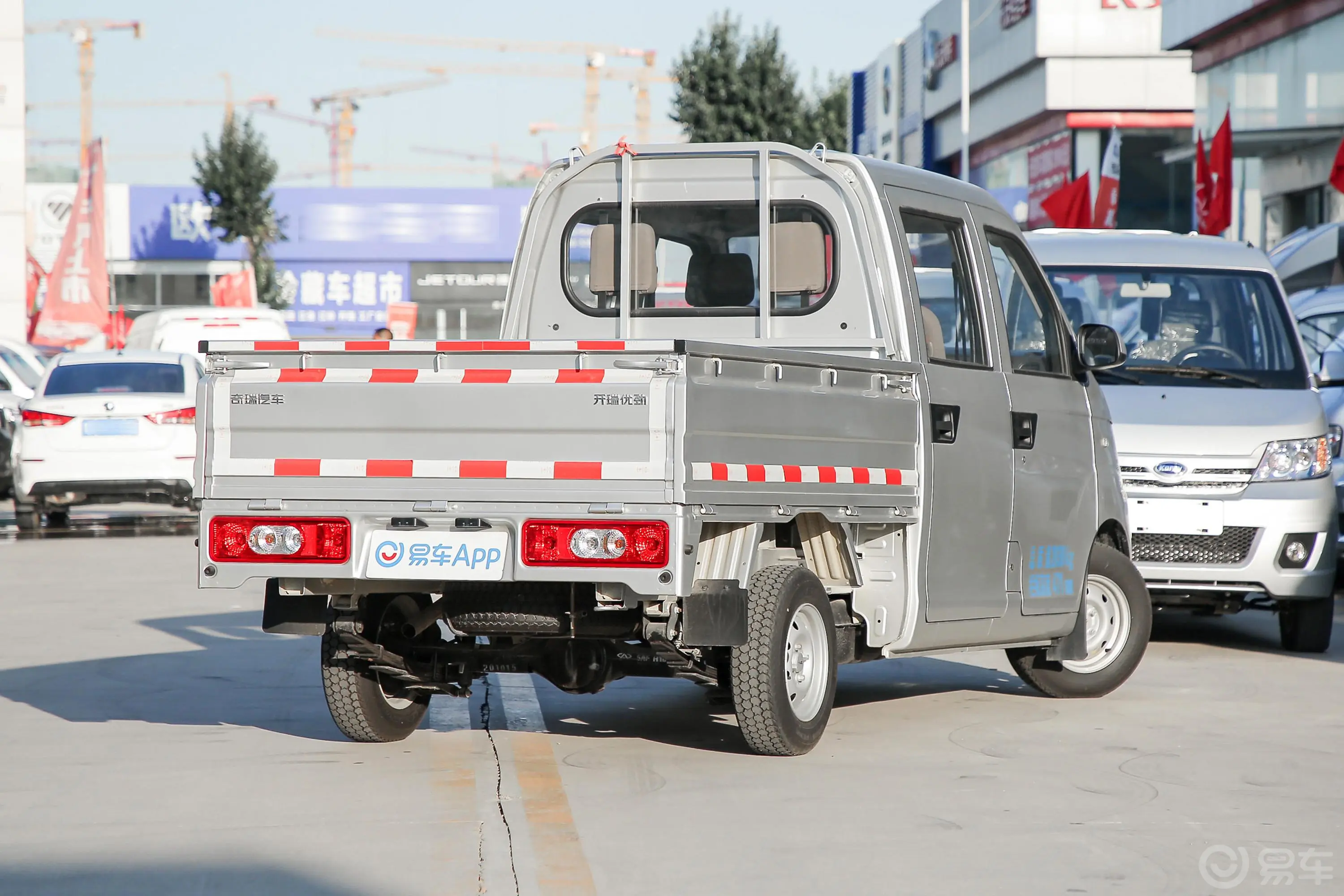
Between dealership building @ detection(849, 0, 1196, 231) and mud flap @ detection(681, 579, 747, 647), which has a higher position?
dealership building @ detection(849, 0, 1196, 231)

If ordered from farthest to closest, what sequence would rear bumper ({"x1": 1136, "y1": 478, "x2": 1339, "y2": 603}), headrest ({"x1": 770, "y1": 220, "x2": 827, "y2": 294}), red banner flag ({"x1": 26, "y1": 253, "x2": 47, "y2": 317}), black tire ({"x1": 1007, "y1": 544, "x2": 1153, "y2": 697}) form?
red banner flag ({"x1": 26, "y1": 253, "x2": 47, "y2": 317}) → rear bumper ({"x1": 1136, "y1": 478, "x2": 1339, "y2": 603}) → black tire ({"x1": 1007, "y1": 544, "x2": 1153, "y2": 697}) → headrest ({"x1": 770, "y1": 220, "x2": 827, "y2": 294})

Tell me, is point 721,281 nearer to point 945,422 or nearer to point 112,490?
point 945,422

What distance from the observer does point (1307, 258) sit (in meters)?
21.3

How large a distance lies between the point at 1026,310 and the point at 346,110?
14529cm

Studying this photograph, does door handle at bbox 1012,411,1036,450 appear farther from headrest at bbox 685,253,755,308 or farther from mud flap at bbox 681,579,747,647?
mud flap at bbox 681,579,747,647

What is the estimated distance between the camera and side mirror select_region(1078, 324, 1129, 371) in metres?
8.44

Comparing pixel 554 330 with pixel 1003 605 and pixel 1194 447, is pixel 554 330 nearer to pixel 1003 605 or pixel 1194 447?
pixel 1003 605

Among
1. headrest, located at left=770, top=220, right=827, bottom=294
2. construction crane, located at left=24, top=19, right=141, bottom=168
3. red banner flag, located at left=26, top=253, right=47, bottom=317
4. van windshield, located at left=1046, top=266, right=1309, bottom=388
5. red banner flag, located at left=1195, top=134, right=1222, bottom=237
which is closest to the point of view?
headrest, located at left=770, top=220, right=827, bottom=294

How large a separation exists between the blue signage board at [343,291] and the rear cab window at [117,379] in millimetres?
44602

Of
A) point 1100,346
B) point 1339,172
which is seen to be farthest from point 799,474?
point 1339,172

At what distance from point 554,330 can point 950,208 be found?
1.76 meters

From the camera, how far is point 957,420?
7.45 metres

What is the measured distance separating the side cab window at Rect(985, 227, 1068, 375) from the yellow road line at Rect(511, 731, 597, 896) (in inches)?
105

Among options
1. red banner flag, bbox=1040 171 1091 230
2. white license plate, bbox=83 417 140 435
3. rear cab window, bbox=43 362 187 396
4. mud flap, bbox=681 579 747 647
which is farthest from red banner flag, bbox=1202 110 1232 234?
mud flap, bbox=681 579 747 647
